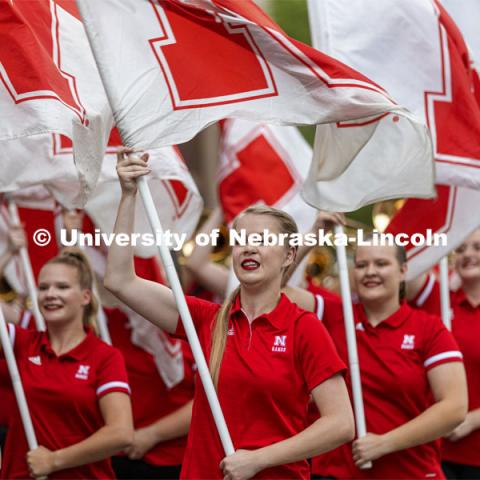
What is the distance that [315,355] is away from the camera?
4.59 metres

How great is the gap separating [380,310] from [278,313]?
4.79 feet

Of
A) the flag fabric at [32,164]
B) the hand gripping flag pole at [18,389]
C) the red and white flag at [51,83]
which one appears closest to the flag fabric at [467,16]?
the red and white flag at [51,83]

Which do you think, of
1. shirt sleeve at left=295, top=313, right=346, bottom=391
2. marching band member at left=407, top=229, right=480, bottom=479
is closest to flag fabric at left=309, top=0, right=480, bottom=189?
marching band member at left=407, top=229, right=480, bottom=479

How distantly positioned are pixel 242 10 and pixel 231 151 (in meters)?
3.10

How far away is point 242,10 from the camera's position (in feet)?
16.5

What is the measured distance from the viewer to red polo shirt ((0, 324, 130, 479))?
567 cm

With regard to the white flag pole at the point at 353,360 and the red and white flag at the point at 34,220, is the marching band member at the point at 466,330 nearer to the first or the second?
the white flag pole at the point at 353,360

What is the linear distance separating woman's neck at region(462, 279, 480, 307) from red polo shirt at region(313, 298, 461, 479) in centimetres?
115

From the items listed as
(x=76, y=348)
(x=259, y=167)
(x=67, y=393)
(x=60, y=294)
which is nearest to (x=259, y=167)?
(x=259, y=167)

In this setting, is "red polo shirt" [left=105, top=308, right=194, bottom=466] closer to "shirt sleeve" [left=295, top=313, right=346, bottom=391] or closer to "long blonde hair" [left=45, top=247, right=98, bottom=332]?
"long blonde hair" [left=45, top=247, right=98, bottom=332]

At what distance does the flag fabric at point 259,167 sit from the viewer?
311 inches

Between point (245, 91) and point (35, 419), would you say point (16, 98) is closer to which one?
point (245, 91)

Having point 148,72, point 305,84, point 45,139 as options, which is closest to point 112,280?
point 148,72

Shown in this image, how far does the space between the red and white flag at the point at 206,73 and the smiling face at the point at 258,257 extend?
0.51 metres
